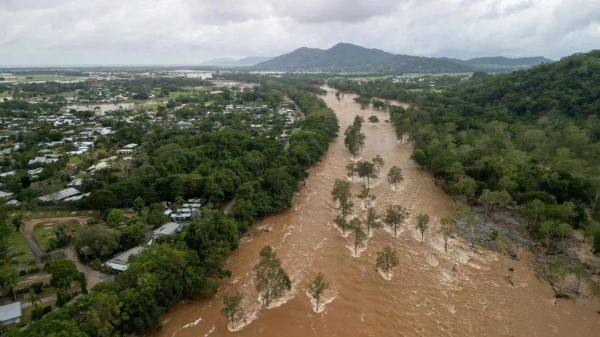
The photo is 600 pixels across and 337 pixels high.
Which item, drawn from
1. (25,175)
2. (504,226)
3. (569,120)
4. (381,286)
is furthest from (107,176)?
(569,120)

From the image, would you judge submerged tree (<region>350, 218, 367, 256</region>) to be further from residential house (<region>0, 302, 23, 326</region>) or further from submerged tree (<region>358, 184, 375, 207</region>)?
residential house (<region>0, 302, 23, 326</region>)

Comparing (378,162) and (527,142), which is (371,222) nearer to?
(378,162)

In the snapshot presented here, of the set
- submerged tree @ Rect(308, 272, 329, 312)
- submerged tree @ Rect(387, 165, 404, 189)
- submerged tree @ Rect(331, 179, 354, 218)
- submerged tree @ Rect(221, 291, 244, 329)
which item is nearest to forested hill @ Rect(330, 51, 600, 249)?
submerged tree @ Rect(387, 165, 404, 189)

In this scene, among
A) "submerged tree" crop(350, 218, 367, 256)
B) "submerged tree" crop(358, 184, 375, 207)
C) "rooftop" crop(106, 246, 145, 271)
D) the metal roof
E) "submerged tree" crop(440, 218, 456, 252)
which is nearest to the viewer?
the metal roof

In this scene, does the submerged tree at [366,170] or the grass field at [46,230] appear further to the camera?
the submerged tree at [366,170]

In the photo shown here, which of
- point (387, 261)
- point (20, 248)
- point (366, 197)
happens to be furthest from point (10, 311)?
point (366, 197)

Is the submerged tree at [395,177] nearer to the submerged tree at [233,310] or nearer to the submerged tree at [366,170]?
the submerged tree at [366,170]

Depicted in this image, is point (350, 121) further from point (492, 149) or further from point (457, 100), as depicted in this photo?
point (492, 149)

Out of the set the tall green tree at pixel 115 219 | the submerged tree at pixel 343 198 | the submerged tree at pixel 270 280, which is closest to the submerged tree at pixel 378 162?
the submerged tree at pixel 343 198
